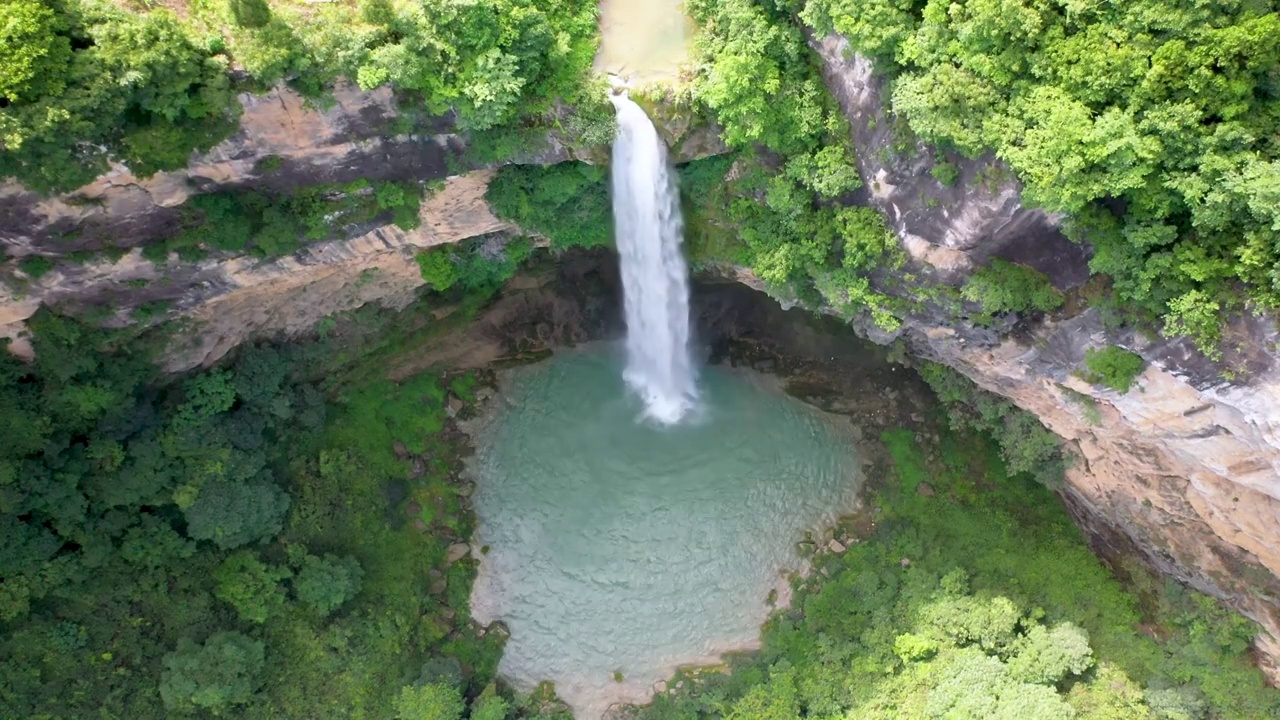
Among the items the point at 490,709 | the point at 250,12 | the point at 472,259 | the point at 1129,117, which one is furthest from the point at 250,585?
the point at 1129,117

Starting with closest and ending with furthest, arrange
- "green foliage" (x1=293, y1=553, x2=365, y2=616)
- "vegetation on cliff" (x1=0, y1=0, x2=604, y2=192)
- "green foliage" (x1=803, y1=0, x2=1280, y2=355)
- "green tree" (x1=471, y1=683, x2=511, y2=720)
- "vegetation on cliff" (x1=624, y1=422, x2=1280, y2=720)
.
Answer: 1. "green foliage" (x1=803, y1=0, x2=1280, y2=355)
2. "vegetation on cliff" (x1=0, y1=0, x2=604, y2=192)
3. "vegetation on cliff" (x1=624, y1=422, x2=1280, y2=720)
4. "green tree" (x1=471, y1=683, x2=511, y2=720)
5. "green foliage" (x1=293, y1=553, x2=365, y2=616)

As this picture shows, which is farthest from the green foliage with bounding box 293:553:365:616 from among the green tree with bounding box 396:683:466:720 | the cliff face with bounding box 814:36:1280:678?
the cliff face with bounding box 814:36:1280:678

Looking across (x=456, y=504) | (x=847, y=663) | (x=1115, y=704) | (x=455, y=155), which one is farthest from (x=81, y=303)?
(x=1115, y=704)

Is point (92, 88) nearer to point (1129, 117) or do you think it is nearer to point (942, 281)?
point (942, 281)

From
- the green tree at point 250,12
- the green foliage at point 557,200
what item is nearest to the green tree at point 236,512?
the green foliage at point 557,200

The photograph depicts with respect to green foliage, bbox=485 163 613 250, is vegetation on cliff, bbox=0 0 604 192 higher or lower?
higher

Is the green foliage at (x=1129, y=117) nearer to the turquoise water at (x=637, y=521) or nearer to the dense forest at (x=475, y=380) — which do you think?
the dense forest at (x=475, y=380)

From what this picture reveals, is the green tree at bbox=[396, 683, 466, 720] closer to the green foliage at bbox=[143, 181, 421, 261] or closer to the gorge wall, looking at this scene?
the gorge wall
